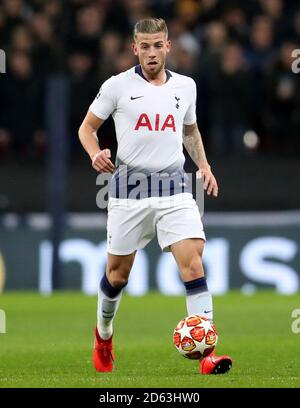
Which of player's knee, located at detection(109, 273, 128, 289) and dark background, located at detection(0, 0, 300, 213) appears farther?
dark background, located at detection(0, 0, 300, 213)

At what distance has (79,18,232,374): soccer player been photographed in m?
8.19

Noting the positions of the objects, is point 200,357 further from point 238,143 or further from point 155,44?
point 238,143

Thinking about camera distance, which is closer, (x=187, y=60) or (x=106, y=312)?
(x=106, y=312)

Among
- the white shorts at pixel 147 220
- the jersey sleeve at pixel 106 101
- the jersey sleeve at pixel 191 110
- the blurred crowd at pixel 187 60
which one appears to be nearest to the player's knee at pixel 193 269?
the white shorts at pixel 147 220

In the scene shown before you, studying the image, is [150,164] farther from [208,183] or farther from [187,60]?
[187,60]

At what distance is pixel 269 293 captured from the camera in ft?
51.8

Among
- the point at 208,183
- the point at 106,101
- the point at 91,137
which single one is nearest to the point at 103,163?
the point at 91,137

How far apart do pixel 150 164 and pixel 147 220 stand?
0.39m

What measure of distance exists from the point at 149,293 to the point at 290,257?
192cm

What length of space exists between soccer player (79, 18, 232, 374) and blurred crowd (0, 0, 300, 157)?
22.5 ft

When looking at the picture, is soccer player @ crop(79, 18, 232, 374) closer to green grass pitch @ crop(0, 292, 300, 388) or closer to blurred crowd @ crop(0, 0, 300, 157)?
green grass pitch @ crop(0, 292, 300, 388)

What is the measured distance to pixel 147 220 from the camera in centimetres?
839

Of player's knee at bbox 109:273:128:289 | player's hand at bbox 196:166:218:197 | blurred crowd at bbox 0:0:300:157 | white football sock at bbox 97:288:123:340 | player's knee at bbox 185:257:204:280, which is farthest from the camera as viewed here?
blurred crowd at bbox 0:0:300:157

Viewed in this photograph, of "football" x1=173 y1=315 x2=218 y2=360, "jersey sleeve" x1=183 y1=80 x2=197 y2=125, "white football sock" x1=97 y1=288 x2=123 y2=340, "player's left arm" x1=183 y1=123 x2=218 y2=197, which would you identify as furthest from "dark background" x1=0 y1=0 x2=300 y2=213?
"football" x1=173 y1=315 x2=218 y2=360
